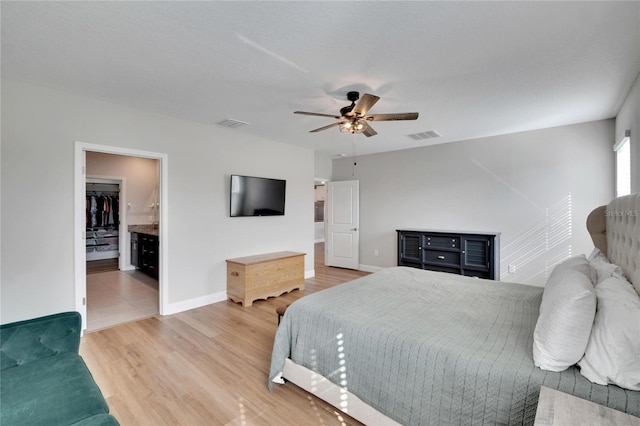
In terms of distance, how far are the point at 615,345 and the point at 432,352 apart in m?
0.73

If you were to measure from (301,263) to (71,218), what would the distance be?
3.05 meters

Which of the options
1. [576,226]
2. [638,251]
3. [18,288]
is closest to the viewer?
[638,251]

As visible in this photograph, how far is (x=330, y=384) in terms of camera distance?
1900mm

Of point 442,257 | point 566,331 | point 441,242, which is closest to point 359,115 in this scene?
point 566,331

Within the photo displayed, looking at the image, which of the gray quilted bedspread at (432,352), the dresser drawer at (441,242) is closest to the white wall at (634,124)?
the gray quilted bedspread at (432,352)

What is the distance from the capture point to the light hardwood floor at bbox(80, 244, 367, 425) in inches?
75.7

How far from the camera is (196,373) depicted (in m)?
2.40

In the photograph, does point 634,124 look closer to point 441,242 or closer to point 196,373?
point 441,242

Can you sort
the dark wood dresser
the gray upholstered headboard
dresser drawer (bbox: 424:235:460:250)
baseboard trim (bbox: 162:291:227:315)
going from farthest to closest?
1. dresser drawer (bbox: 424:235:460:250)
2. the dark wood dresser
3. baseboard trim (bbox: 162:291:227:315)
4. the gray upholstered headboard

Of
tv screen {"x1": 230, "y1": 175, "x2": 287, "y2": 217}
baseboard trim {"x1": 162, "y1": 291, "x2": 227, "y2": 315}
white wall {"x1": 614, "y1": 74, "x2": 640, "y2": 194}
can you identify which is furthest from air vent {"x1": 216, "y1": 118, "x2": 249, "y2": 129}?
white wall {"x1": 614, "y1": 74, "x2": 640, "y2": 194}

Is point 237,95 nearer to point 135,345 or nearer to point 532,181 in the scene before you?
point 135,345

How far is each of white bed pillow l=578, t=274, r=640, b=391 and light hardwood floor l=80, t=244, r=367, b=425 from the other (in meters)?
1.34

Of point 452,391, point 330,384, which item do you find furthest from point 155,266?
point 452,391

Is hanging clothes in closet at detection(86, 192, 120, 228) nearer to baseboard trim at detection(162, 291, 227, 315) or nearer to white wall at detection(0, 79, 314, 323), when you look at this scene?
white wall at detection(0, 79, 314, 323)
